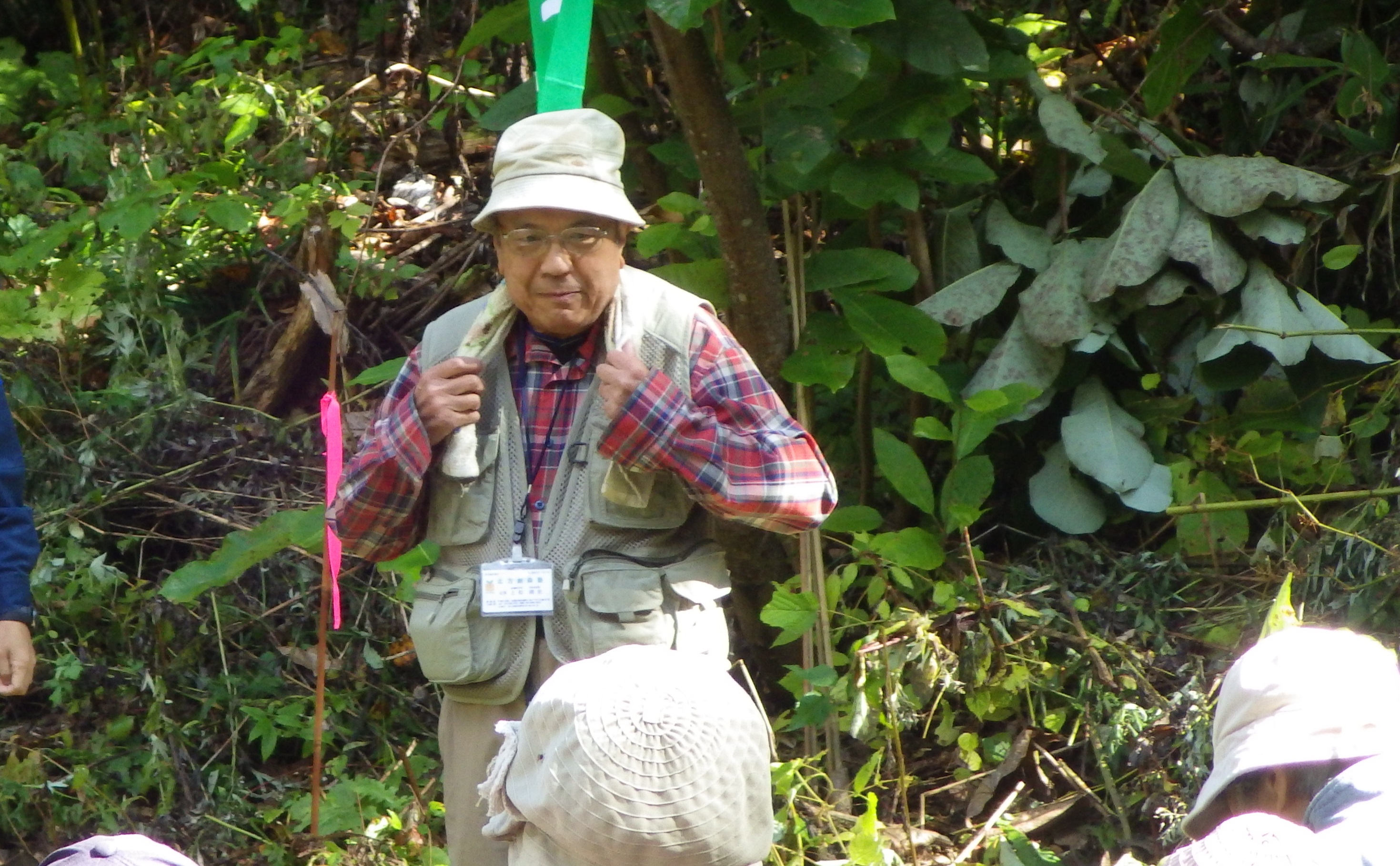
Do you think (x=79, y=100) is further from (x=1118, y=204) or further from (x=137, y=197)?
(x=1118, y=204)

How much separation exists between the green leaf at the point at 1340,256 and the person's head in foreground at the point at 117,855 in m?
3.33

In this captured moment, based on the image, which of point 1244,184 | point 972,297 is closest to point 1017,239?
point 972,297

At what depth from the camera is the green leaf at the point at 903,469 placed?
398 centimetres

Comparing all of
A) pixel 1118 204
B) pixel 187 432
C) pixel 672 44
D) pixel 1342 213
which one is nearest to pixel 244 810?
pixel 187 432

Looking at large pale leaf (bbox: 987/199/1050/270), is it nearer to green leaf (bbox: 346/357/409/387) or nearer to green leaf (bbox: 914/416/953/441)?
green leaf (bbox: 914/416/953/441)

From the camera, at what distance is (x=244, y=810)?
4316mm

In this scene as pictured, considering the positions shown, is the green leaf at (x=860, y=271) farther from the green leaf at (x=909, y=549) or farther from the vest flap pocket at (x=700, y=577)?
the vest flap pocket at (x=700, y=577)

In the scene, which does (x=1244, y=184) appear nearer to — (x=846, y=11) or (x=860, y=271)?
(x=860, y=271)

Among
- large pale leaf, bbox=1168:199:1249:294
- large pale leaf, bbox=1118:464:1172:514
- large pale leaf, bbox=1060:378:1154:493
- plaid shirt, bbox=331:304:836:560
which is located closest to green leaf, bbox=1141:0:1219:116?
large pale leaf, bbox=1168:199:1249:294

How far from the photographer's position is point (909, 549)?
394 centimetres

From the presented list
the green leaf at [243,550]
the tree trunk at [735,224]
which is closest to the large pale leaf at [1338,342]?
the tree trunk at [735,224]

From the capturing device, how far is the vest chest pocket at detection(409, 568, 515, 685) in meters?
2.68

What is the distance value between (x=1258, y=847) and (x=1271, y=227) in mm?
3030

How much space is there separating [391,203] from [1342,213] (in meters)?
3.54
